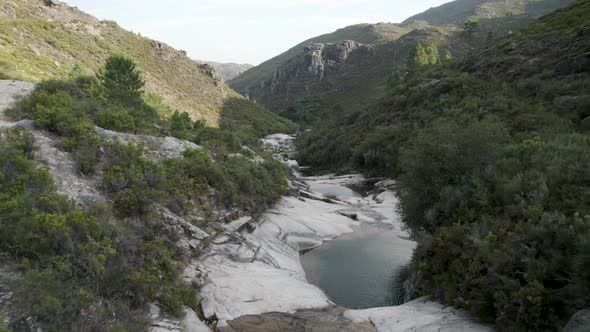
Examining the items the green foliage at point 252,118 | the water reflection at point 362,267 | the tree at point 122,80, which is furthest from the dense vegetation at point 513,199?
the green foliage at point 252,118

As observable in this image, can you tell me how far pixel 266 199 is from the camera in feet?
84.3

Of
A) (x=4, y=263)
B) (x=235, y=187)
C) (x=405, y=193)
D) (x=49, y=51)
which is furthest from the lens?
(x=49, y=51)

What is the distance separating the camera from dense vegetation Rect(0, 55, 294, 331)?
8.97m

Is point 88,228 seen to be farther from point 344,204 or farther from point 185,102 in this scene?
point 185,102

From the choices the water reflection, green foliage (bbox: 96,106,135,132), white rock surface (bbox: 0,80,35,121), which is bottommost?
the water reflection

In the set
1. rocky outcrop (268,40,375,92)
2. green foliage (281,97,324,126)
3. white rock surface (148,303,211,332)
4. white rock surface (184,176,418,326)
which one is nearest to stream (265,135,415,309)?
white rock surface (184,176,418,326)

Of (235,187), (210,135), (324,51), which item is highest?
(324,51)

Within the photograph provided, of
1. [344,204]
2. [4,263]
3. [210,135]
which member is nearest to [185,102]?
[210,135]

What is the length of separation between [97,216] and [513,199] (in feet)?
55.4

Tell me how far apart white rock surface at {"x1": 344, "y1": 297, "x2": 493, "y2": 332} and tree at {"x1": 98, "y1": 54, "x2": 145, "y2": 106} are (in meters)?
36.3

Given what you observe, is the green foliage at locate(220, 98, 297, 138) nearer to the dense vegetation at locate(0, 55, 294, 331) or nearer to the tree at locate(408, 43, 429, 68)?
the tree at locate(408, 43, 429, 68)

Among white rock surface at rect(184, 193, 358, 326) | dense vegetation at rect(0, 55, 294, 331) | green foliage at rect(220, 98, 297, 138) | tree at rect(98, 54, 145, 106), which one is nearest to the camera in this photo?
dense vegetation at rect(0, 55, 294, 331)

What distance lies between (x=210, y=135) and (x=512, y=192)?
26563 millimetres

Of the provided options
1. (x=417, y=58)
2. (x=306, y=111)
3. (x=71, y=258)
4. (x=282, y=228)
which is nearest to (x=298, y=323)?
(x=71, y=258)
